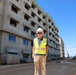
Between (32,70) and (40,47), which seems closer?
(40,47)

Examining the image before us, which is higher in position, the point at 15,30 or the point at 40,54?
the point at 15,30

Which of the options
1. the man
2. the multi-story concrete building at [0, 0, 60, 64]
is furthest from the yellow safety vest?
the multi-story concrete building at [0, 0, 60, 64]

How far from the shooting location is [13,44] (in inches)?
1193

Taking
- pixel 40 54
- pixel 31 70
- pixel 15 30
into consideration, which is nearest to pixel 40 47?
pixel 40 54

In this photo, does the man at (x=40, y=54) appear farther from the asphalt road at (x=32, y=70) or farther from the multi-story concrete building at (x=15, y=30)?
→ the multi-story concrete building at (x=15, y=30)

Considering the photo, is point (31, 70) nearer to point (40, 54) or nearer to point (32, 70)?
point (32, 70)

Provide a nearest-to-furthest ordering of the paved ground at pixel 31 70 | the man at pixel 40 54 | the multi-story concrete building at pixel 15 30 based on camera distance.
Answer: the man at pixel 40 54, the paved ground at pixel 31 70, the multi-story concrete building at pixel 15 30

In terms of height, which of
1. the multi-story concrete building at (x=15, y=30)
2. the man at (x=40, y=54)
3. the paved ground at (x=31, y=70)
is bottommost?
the paved ground at (x=31, y=70)

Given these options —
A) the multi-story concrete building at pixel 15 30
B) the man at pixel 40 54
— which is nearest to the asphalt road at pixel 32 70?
the man at pixel 40 54

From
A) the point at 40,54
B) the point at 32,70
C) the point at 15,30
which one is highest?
the point at 15,30

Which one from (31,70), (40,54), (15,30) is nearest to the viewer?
(40,54)

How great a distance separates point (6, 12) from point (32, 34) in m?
14.7

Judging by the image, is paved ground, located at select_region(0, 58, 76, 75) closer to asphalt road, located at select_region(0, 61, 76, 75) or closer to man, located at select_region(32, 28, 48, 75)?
asphalt road, located at select_region(0, 61, 76, 75)

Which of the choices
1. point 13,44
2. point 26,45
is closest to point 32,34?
point 26,45
